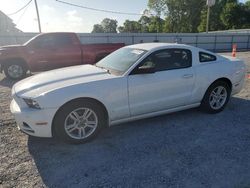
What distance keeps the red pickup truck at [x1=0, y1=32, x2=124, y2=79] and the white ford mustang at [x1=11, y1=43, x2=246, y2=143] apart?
15.5 feet

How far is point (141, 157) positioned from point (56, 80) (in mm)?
1830

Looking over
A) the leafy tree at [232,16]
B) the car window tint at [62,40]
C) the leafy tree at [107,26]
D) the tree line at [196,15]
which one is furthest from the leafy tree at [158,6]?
the car window tint at [62,40]

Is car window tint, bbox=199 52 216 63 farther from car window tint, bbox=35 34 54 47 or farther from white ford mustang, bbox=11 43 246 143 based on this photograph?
car window tint, bbox=35 34 54 47

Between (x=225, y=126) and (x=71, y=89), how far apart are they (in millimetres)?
2861

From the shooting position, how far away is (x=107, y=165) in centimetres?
339

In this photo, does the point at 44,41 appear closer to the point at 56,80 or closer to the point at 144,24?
the point at 56,80

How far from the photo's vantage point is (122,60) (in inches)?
185

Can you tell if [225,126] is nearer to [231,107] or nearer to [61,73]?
[231,107]

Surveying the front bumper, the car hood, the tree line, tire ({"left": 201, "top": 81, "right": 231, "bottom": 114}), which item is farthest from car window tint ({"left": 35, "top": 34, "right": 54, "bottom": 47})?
the tree line

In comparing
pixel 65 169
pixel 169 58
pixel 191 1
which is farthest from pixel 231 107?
pixel 191 1

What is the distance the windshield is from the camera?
14.4 feet

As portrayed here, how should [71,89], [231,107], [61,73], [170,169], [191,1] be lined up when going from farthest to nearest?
[191,1] < [231,107] < [61,73] < [71,89] < [170,169]

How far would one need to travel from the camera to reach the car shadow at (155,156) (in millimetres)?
3070

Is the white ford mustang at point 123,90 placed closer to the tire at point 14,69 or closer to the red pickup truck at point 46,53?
the red pickup truck at point 46,53
